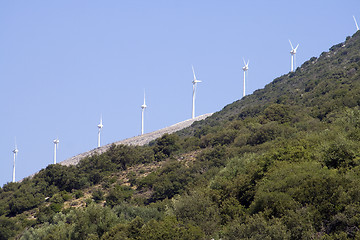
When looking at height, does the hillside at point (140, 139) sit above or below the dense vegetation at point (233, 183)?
above

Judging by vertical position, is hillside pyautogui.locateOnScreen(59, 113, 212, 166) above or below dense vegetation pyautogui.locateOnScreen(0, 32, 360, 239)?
above

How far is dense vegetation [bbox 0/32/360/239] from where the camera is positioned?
37.6 metres

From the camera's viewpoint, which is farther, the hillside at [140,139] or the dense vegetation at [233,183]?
the hillside at [140,139]

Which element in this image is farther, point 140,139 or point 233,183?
point 140,139

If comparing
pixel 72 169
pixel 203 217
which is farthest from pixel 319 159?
pixel 72 169

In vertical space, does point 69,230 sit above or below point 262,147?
below

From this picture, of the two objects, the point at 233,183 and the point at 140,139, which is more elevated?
the point at 140,139

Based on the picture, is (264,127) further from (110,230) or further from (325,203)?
(325,203)

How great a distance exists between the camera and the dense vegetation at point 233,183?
123 feet

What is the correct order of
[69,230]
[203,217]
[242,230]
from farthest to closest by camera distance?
[69,230] < [203,217] < [242,230]

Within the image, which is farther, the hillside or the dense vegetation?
the hillside

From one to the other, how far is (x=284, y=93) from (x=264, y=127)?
38.2m

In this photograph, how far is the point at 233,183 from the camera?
49844 mm

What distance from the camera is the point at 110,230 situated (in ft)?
151
